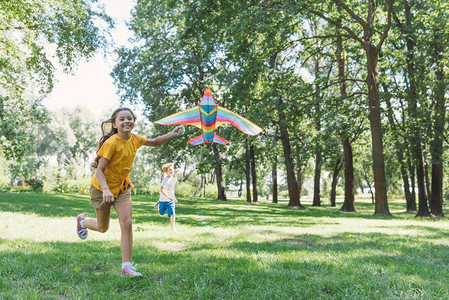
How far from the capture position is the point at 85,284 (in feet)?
11.8

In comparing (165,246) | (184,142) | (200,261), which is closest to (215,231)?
(165,246)

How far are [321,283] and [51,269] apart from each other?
339 cm

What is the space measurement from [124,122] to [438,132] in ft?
51.8

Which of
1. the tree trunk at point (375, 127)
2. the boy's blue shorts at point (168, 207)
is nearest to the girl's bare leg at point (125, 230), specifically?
the boy's blue shorts at point (168, 207)

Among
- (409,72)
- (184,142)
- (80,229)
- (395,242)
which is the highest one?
(409,72)

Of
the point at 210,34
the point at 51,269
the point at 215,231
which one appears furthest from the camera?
the point at 210,34

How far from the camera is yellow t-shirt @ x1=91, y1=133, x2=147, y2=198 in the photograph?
156 inches

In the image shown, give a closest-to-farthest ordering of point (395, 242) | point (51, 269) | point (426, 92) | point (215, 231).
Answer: point (51, 269) < point (395, 242) < point (215, 231) < point (426, 92)

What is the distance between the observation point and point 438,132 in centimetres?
1512

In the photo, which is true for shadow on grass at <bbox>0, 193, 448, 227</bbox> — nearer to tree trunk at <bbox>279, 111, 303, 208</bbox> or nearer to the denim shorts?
tree trunk at <bbox>279, 111, 303, 208</bbox>

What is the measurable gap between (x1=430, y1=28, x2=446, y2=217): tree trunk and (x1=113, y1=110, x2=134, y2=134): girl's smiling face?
14.8m

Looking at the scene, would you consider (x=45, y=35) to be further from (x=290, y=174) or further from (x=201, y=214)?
(x=290, y=174)

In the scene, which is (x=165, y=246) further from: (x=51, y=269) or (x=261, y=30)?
(x=261, y=30)

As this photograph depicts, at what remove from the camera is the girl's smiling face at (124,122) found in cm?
411
